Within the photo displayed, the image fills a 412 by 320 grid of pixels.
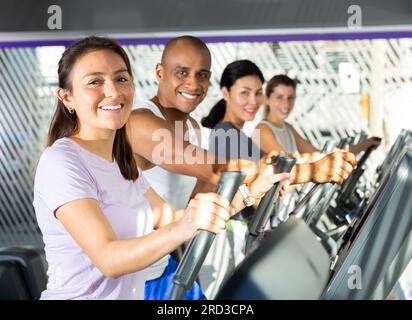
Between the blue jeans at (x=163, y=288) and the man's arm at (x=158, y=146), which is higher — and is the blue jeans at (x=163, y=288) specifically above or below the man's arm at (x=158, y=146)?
below

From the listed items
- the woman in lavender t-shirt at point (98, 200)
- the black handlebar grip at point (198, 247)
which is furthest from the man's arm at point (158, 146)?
the black handlebar grip at point (198, 247)

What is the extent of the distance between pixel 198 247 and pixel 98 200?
0.56 metres

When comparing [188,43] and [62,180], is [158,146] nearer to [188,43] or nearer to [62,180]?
[62,180]

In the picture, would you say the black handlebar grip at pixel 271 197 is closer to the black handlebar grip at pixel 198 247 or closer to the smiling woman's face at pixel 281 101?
the black handlebar grip at pixel 198 247

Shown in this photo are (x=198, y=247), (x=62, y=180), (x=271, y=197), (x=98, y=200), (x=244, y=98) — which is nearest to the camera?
(x=198, y=247)

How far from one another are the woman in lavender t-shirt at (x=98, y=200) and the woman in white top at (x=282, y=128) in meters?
1.62

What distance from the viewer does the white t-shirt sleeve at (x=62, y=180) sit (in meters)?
1.68

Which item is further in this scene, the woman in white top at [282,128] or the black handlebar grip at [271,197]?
the woman in white top at [282,128]

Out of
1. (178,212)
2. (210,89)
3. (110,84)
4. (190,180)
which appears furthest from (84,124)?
(210,89)

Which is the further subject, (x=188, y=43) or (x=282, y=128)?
(x=282, y=128)

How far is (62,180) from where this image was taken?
5.58 feet

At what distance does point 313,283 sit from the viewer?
1.28 meters

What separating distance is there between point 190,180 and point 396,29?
1.65 m

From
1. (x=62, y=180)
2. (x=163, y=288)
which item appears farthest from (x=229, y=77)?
(x=62, y=180)
